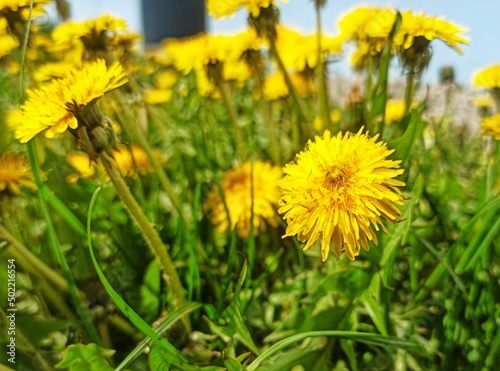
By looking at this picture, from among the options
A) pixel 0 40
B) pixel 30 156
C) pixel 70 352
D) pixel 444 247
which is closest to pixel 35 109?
pixel 30 156

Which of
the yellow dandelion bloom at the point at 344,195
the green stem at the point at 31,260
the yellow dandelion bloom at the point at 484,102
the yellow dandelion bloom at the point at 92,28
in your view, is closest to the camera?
the yellow dandelion bloom at the point at 344,195

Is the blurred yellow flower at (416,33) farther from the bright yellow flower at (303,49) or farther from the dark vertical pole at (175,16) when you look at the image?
the dark vertical pole at (175,16)

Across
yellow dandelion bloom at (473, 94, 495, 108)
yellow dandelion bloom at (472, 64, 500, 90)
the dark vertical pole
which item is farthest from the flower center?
the dark vertical pole

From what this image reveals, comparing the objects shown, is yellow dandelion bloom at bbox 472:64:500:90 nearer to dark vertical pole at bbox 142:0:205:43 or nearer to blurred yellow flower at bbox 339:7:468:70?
blurred yellow flower at bbox 339:7:468:70

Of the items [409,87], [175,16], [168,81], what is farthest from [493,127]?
[175,16]

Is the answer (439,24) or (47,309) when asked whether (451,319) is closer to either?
(439,24)

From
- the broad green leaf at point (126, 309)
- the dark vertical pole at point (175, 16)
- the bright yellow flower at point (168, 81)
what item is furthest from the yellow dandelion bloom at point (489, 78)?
the dark vertical pole at point (175, 16)

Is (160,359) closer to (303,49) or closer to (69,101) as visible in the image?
(69,101)
